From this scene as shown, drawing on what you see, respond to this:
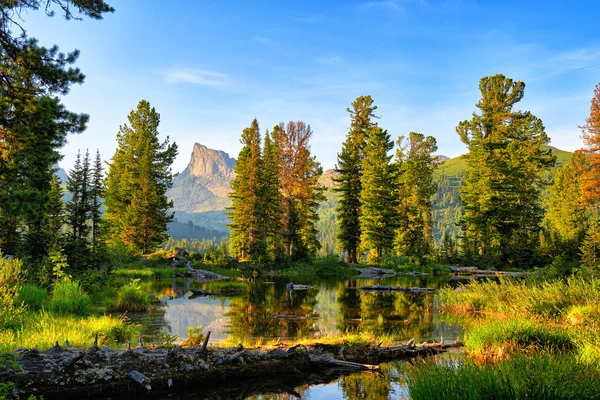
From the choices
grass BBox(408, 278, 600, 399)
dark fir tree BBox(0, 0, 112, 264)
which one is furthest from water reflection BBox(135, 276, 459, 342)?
dark fir tree BBox(0, 0, 112, 264)

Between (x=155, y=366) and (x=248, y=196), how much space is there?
139 feet

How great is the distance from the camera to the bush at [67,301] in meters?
13.5

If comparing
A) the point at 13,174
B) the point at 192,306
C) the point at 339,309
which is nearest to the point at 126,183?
the point at 192,306

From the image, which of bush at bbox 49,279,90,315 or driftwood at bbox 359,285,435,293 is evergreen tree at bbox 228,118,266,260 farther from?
bush at bbox 49,279,90,315

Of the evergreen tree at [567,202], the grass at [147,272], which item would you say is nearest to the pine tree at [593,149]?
the evergreen tree at [567,202]

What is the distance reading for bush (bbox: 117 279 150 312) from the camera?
17.6m

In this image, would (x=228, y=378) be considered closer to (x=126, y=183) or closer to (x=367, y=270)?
(x=367, y=270)

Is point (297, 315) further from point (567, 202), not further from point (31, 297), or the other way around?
point (567, 202)

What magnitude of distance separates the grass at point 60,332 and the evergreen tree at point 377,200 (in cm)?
3821

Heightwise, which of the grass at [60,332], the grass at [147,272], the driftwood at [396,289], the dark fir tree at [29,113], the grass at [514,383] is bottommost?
the driftwood at [396,289]

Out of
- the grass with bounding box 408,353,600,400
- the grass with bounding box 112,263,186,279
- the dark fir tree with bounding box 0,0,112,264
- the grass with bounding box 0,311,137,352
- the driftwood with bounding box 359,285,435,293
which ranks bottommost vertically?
the driftwood with bounding box 359,285,435,293

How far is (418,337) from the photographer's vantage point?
45.1 feet

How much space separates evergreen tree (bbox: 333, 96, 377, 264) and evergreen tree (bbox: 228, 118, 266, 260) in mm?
10214

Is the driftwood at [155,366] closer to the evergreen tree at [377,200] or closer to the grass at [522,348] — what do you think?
the grass at [522,348]
